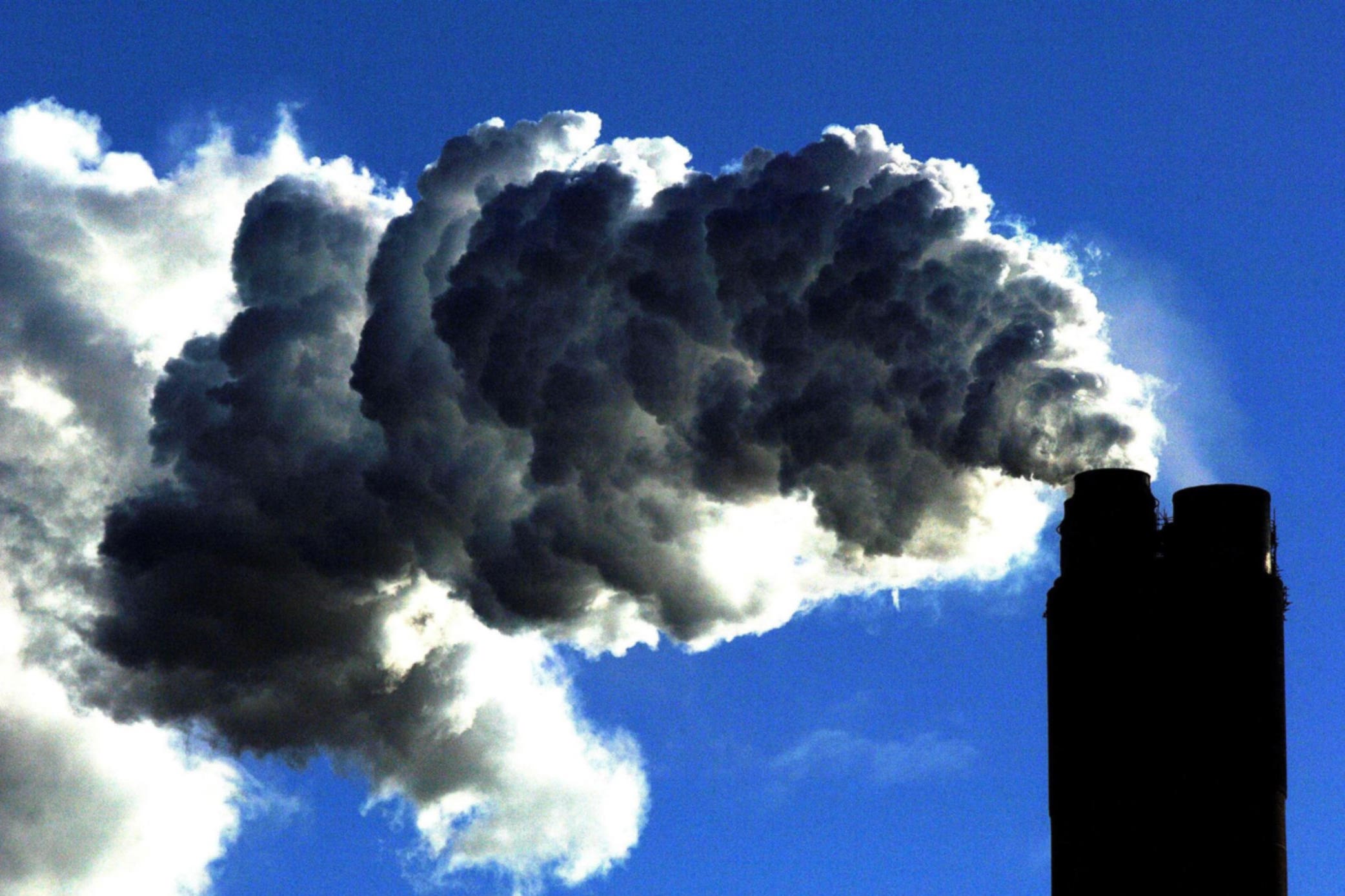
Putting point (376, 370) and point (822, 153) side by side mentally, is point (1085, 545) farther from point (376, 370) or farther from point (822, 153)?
point (376, 370)

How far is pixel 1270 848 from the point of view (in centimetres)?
17538

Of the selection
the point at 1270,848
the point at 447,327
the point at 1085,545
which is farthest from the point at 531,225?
the point at 1270,848

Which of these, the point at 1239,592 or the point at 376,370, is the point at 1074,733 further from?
the point at 376,370

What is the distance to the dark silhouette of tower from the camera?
176m

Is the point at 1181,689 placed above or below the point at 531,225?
below

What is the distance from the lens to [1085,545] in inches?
7052

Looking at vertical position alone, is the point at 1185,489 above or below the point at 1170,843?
above


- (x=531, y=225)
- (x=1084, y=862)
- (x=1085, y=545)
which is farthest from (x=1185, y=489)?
(x=531, y=225)

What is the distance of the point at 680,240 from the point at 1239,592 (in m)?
27.1

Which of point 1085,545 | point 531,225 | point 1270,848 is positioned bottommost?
point 1270,848

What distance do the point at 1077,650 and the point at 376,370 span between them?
31909 millimetres

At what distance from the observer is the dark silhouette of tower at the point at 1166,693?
17600 centimetres

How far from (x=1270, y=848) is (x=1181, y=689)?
741 cm

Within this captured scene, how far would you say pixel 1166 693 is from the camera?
17725cm
